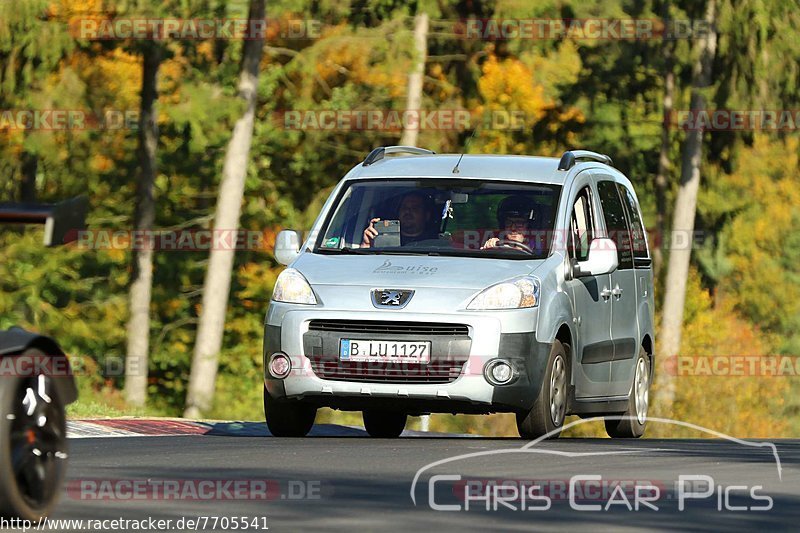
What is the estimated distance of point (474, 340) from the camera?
44.3ft

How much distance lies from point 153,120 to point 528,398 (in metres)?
27.2

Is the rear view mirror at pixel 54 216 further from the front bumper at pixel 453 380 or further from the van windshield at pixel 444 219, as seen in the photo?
the van windshield at pixel 444 219

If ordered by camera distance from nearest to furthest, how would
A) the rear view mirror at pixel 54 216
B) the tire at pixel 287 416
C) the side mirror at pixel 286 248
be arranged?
1. the rear view mirror at pixel 54 216
2. the tire at pixel 287 416
3. the side mirror at pixel 286 248

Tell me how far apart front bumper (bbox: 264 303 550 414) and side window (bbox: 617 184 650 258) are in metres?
3.61

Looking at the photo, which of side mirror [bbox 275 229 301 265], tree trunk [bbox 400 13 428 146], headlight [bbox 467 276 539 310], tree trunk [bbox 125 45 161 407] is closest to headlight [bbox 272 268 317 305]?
side mirror [bbox 275 229 301 265]

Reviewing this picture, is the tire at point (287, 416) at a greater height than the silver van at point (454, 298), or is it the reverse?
the silver van at point (454, 298)

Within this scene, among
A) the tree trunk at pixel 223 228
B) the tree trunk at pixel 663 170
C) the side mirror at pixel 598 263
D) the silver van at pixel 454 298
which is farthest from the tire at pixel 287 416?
the tree trunk at pixel 663 170

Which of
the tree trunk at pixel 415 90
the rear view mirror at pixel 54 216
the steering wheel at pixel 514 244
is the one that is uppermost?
the tree trunk at pixel 415 90

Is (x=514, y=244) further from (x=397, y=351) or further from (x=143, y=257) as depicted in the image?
(x=143, y=257)

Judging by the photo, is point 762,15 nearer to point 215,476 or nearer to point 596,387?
point 596,387

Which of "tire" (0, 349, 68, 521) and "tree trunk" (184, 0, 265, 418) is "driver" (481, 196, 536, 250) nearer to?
"tire" (0, 349, 68, 521)

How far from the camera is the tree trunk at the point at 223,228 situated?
114 ft

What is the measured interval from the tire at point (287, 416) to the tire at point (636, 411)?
324 cm

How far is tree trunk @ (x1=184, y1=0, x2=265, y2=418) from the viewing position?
34.8 metres
